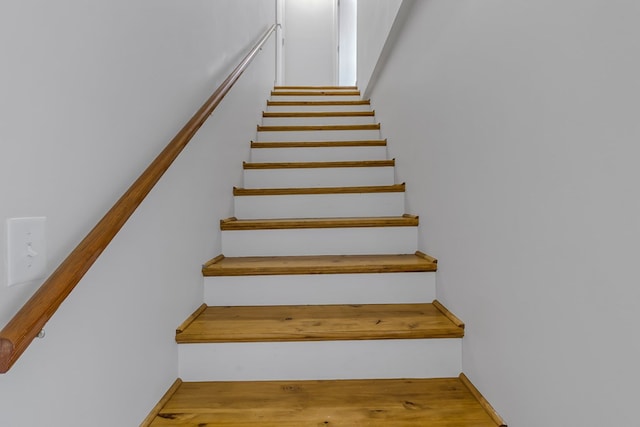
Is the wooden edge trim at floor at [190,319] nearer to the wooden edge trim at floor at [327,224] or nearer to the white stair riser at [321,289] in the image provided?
the white stair riser at [321,289]

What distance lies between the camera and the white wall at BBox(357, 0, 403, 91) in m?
2.38

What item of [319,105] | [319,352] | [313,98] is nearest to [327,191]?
[319,352]

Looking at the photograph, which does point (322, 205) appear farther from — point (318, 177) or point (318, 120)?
point (318, 120)

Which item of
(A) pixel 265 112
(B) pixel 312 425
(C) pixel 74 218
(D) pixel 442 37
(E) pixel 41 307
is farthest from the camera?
(A) pixel 265 112

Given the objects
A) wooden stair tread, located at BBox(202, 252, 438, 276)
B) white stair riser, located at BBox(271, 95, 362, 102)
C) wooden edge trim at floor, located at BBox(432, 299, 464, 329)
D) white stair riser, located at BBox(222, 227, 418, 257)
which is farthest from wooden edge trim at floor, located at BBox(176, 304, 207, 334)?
white stair riser, located at BBox(271, 95, 362, 102)

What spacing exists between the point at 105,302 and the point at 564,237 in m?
1.03

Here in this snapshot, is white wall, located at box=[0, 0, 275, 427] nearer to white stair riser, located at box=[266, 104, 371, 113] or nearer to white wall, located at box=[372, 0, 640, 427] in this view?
white wall, located at box=[372, 0, 640, 427]

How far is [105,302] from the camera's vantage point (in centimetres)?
91

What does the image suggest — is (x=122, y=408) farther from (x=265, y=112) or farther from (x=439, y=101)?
(x=265, y=112)

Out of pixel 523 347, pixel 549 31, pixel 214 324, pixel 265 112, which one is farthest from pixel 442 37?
pixel 265 112

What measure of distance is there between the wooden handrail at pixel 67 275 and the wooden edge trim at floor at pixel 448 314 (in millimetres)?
1101

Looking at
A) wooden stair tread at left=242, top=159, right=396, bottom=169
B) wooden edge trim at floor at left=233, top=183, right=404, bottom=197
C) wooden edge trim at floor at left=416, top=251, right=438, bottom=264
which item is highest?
wooden stair tread at left=242, top=159, right=396, bottom=169

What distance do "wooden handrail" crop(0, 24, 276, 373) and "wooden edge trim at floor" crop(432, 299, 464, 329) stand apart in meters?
1.10

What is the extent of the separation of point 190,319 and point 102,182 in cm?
74
